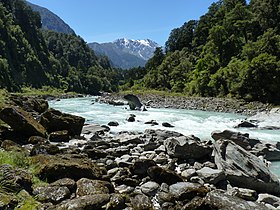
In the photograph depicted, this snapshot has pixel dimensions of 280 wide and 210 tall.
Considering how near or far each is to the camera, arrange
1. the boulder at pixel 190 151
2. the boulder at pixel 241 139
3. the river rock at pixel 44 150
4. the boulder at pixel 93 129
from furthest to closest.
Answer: the boulder at pixel 93 129 < the boulder at pixel 241 139 < the boulder at pixel 190 151 < the river rock at pixel 44 150

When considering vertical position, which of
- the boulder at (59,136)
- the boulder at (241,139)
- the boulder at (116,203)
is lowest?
the boulder at (59,136)

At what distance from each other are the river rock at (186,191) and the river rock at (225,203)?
20.6 inches

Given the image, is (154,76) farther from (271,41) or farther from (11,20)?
(11,20)

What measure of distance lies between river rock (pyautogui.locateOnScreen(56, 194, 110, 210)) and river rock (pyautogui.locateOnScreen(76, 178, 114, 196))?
0.42 m

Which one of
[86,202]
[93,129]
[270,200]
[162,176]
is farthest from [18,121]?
[270,200]

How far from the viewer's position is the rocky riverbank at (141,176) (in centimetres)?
707

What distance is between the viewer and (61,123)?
16.7 meters

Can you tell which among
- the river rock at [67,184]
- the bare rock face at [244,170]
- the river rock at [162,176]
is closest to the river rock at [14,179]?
the river rock at [67,184]

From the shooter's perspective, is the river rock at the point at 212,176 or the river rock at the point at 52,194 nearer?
the river rock at the point at 52,194

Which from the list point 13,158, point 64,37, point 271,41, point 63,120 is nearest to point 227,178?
point 13,158

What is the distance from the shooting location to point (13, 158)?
28.4ft

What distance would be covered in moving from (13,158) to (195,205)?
18.3 feet

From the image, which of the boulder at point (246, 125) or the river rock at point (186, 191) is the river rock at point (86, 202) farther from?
the boulder at point (246, 125)

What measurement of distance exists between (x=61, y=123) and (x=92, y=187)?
9525 mm
